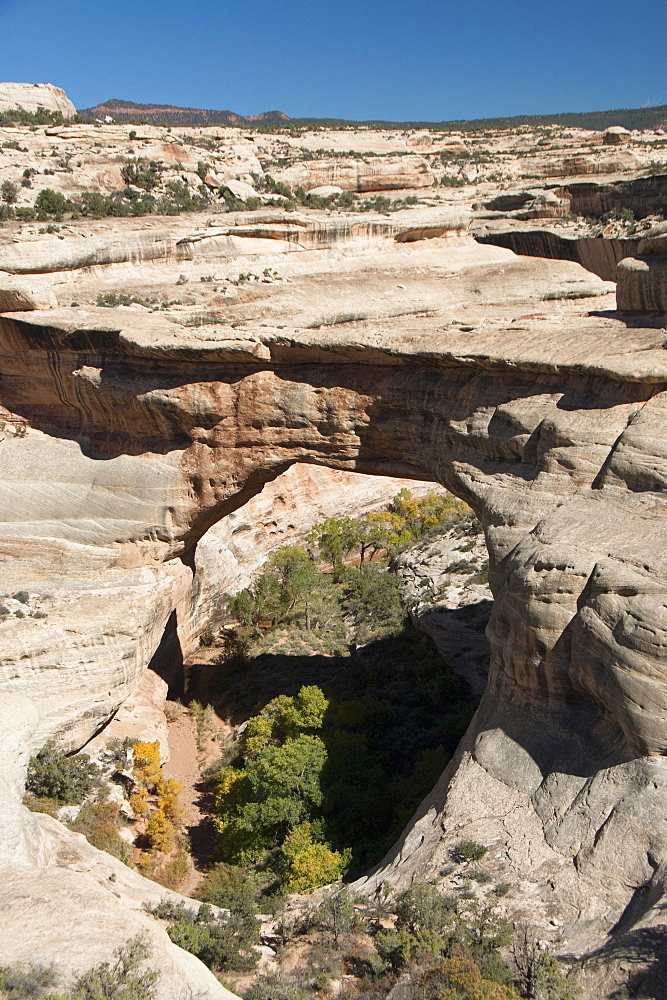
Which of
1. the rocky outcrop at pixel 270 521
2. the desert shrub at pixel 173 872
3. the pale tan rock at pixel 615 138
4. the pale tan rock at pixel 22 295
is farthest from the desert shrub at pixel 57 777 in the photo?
the pale tan rock at pixel 615 138

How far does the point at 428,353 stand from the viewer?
46.5 feet

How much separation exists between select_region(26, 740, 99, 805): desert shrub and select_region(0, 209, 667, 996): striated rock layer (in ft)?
1.42

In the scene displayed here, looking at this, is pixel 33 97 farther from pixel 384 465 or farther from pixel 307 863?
pixel 307 863

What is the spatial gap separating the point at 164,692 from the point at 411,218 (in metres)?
14.9

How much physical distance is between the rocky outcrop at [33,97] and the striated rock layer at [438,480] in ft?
86.6

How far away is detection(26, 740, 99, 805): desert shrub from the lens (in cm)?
1416

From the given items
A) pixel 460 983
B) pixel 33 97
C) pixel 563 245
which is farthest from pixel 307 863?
pixel 33 97

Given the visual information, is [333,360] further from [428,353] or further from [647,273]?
[647,273]

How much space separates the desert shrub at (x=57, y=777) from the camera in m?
14.2

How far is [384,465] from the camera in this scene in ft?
53.3

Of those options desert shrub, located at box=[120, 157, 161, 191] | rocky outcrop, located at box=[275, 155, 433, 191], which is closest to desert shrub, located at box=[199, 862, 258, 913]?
desert shrub, located at box=[120, 157, 161, 191]

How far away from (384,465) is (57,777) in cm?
888

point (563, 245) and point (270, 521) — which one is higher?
point (563, 245)

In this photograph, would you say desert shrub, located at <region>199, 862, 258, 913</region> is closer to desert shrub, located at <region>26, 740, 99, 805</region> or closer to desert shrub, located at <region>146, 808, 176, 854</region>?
desert shrub, located at <region>146, 808, 176, 854</region>
